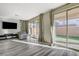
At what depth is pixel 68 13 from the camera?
552cm

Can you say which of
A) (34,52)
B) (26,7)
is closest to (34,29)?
(26,7)

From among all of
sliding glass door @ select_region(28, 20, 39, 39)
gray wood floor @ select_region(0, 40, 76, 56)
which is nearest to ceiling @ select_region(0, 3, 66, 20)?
sliding glass door @ select_region(28, 20, 39, 39)

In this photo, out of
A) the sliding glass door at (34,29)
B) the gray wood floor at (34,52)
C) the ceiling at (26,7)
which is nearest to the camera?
the gray wood floor at (34,52)

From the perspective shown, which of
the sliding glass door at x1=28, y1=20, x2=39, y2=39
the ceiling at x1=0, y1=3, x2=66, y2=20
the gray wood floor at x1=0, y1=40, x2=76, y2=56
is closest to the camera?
the gray wood floor at x1=0, y1=40, x2=76, y2=56

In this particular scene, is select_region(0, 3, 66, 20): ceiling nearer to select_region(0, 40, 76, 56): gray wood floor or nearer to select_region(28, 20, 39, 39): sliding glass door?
select_region(28, 20, 39, 39): sliding glass door

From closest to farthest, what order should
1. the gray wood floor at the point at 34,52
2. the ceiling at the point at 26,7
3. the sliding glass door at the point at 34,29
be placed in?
the gray wood floor at the point at 34,52, the ceiling at the point at 26,7, the sliding glass door at the point at 34,29

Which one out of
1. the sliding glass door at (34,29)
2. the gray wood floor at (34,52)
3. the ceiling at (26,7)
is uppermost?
the ceiling at (26,7)

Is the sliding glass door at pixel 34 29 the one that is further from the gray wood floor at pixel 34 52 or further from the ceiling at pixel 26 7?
the gray wood floor at pixel 34 52

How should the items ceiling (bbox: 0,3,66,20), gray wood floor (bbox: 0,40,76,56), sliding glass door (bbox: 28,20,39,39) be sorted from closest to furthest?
gray wood floor (bbox: 0,40,76,56) < ceiling (bbox: 0,3,66,20) < sliding glass door (bbox: 28,20,39,39)

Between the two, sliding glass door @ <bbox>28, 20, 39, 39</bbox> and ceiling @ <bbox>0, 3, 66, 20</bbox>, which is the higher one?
ceiling @ <bbox>0, 3, 66, 20</bbox>

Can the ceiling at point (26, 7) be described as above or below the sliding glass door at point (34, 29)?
above

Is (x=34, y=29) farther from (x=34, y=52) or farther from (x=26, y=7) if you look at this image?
(x=34, y=52)

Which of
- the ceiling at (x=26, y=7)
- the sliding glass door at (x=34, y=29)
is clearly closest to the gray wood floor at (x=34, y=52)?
the ceiling at (x=26, y=7)

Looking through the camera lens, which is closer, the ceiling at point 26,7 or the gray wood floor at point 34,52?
the gray wood floor at point 34,52
